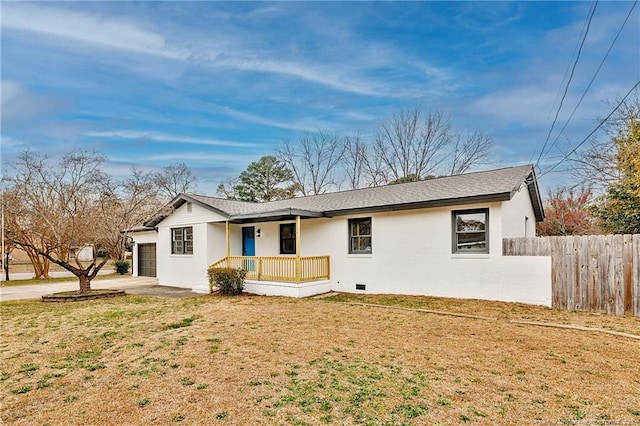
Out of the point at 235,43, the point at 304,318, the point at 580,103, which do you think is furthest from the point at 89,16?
the point at 580,103

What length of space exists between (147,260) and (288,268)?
12.7m

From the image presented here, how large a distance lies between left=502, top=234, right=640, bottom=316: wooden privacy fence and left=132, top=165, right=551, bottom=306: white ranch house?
32 centimetres

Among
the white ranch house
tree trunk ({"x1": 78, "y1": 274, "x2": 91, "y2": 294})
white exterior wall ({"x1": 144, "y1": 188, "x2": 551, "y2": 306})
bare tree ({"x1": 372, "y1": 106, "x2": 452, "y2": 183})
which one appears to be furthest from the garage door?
bare tree ({"x1": 372, "y1": 106, "x2": 452, "y2": 183})

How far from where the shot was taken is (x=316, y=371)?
4.80 m

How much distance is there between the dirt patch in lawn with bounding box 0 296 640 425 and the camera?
3.63 m

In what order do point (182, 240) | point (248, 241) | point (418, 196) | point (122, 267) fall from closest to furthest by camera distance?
1. point (418, 196)
2. point (248, 241)
3. point (182, 240)
4. point (122, 267)

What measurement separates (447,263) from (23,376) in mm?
9639

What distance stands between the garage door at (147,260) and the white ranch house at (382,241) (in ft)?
14.8

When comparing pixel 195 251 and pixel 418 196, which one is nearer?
pixel 418 196

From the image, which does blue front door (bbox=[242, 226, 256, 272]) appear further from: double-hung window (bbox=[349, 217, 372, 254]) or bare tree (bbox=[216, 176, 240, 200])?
bare tree (bbox=[216, 176, 240, 200])

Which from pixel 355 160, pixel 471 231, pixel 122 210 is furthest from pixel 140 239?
pixel 471 231

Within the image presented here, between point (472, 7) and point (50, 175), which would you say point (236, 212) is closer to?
point (50, 175)

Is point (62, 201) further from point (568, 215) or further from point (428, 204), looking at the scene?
point (568, 215)

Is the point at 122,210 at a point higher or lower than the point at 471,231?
higher
